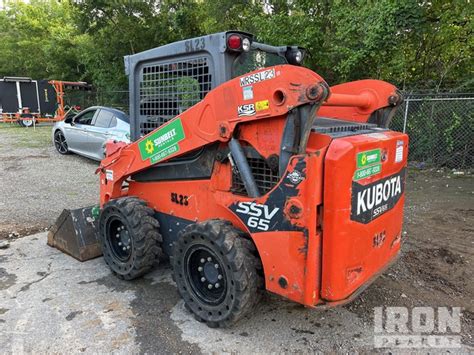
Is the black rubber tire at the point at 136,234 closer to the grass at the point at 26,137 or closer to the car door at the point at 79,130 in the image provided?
the car door at the point at 79,130

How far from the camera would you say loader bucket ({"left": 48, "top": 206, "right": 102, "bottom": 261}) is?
428 centimetres

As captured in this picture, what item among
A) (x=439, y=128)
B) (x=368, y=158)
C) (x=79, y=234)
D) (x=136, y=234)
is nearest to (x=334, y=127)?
(x=368, y=158)

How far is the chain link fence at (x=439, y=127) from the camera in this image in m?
8.73

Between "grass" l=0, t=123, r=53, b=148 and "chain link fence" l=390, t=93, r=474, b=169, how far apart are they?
11347 mm

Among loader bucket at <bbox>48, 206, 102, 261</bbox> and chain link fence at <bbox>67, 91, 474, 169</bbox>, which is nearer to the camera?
loader bucket at <bbox>48, 206, 102, 261</bbox>

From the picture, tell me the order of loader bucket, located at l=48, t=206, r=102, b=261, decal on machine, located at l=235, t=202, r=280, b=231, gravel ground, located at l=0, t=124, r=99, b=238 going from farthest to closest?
gravel ground, located at l=0, t=124, r=99, b=238 < loader bucket, located at l=48, t=206, r=102, b=261 < decal on machine, located at l=235, t=202, r=280, b=231

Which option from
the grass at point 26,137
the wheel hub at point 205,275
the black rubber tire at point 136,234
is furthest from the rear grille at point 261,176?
the grass at point 26,137

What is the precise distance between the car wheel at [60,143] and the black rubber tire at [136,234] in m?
8.20

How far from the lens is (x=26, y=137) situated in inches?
598

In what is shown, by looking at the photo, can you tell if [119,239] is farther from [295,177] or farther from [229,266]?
[295,177]

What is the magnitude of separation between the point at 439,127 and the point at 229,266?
27.0 ft

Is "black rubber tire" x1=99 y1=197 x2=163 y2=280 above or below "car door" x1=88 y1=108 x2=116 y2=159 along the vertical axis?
below

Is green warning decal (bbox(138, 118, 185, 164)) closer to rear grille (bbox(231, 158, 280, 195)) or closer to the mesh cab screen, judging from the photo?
the mesh cab screen

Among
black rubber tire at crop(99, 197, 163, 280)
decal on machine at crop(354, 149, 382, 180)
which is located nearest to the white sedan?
black rubber tire at crop(99, 197, 163, 280)
